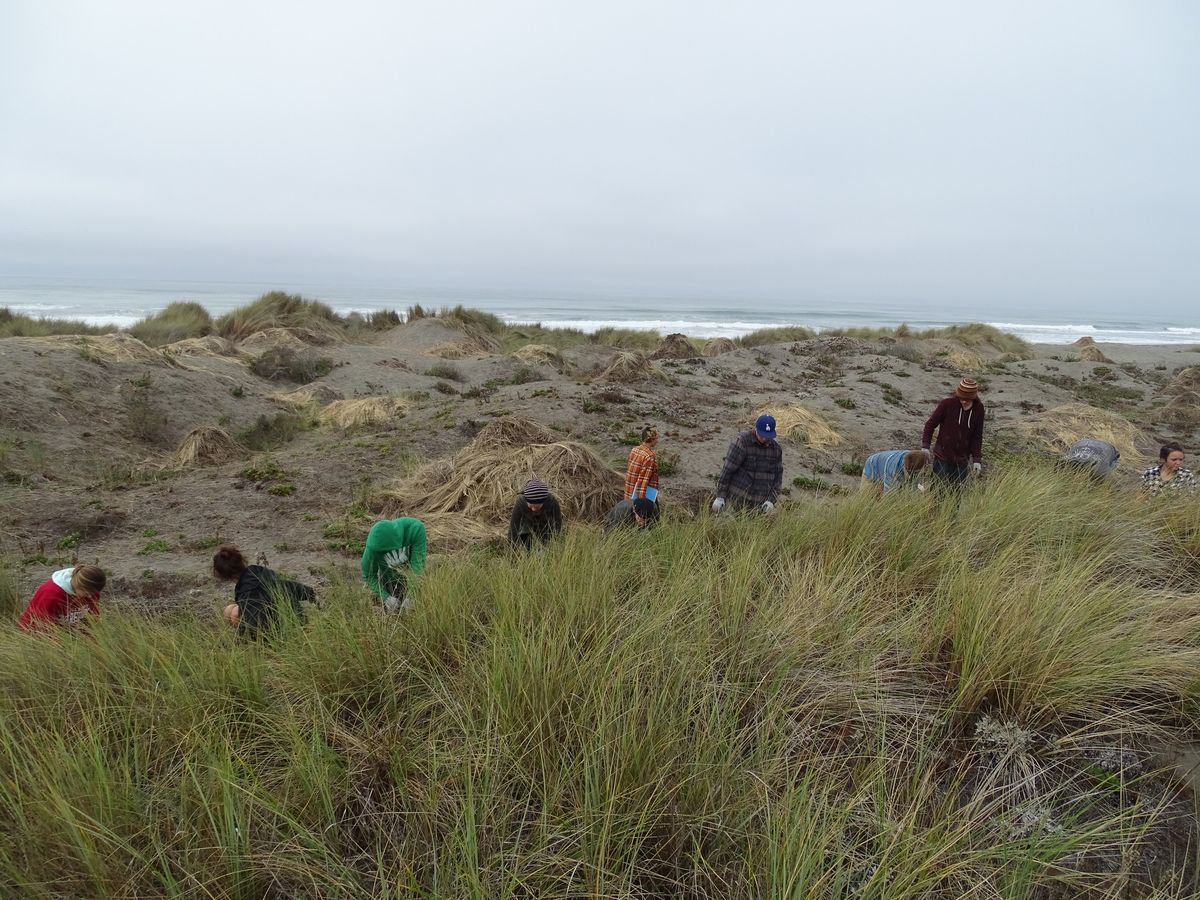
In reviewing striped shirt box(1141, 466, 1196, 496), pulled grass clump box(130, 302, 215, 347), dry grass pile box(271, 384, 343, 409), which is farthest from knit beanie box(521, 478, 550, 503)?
pulled grass clump box(130, 302, 215, 347)

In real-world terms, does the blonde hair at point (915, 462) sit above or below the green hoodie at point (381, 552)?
above

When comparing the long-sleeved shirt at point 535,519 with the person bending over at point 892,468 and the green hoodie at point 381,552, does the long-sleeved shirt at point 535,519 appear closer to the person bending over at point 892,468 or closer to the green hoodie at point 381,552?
the green hoodie at point 381,552

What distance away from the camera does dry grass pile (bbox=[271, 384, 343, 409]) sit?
651 inches

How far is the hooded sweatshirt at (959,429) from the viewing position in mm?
7293

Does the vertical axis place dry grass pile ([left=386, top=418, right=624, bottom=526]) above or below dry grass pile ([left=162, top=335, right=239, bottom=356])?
below

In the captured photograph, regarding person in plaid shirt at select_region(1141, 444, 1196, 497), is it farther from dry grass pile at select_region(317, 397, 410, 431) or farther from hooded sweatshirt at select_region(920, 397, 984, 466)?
dry grass pile at select_region(317, 397, 410, 431)

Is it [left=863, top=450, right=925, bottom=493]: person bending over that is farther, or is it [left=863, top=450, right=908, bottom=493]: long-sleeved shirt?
[left=863, top=450, right=908, bottom=493]: long-sleeved shirt

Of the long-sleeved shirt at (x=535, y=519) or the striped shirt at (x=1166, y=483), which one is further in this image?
the striped shirt at (x=1166, y=483)

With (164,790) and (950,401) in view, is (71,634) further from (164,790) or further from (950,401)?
(950,401)

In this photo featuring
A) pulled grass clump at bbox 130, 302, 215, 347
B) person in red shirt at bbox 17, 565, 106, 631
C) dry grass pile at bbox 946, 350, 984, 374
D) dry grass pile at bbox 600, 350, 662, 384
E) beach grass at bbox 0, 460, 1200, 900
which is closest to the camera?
beach grass at bbox 0, 460, 1200, 900

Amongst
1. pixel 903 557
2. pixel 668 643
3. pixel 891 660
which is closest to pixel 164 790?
pixel 668 643

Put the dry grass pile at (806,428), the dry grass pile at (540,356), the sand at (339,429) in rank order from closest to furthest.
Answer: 1. the sand at (339,429)
2. the dry grass pile at (806,428)
3. the dry grass pile at (540,356)

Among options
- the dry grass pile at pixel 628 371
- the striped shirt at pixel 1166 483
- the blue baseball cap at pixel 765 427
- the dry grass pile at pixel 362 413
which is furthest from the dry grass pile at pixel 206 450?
the striped shirt at pixel 1166 483

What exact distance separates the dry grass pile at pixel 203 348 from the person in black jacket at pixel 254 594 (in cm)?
1771
